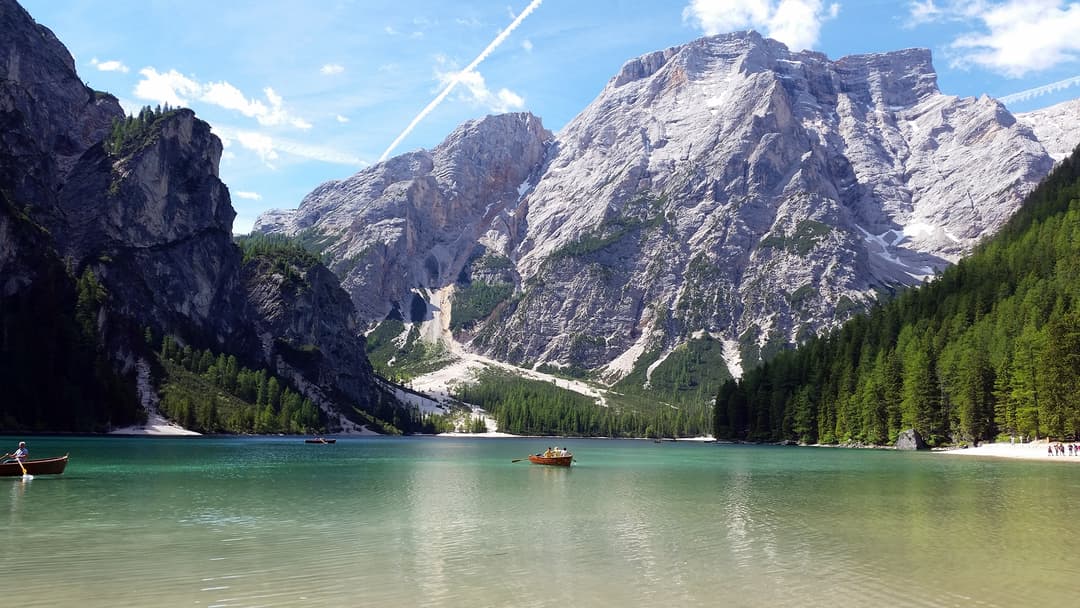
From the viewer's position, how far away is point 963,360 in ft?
389

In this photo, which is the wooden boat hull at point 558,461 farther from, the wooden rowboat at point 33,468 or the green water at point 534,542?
the wooden rowboat at point 33,468

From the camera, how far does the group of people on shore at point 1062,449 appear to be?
3593 inches

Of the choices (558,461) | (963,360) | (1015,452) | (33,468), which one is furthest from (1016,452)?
(33,468)

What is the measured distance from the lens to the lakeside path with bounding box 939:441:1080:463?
92.6 metres

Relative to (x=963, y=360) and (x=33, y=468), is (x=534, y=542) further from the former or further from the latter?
(x=963, y=360)

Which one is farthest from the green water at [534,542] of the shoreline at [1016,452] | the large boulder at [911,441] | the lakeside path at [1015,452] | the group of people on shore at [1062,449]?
the large boulder at [911,441]

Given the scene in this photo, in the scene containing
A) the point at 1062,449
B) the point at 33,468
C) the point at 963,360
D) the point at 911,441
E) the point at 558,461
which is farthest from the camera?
the point at 911,441

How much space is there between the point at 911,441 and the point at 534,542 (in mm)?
114211

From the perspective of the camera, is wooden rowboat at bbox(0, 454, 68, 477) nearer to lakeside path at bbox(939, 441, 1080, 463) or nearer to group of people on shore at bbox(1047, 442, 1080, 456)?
lakeside path at bbox(939, 441, 1080, 463)

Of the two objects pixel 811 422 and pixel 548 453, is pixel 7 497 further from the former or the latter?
pixel 811 422

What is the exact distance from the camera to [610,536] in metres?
35.9


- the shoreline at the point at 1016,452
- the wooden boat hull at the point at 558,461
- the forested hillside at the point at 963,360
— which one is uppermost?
the forested hillside at the point at 963,360

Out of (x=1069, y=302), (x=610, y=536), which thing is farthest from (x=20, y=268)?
(x=1069, y=302)

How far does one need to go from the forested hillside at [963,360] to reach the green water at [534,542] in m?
41.9
